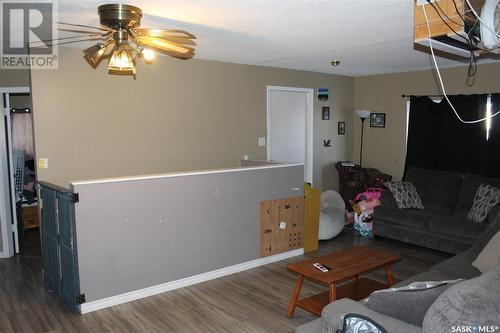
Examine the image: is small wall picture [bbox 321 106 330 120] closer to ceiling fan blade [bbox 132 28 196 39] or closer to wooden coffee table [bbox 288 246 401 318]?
wooden coffee table [bbox 288 246 401 318]

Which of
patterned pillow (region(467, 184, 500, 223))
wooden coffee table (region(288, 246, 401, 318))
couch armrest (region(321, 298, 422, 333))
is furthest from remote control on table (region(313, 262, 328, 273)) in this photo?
patterned pillow (region(467, 184, 500, 223))

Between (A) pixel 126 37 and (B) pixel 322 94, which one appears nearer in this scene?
(A) pixel 126 37

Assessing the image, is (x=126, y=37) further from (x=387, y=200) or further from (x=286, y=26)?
(x=387, y=200)

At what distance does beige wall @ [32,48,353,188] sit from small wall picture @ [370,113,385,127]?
149 cm

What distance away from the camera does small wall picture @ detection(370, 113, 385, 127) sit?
686cm

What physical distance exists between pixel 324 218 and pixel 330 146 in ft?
6.34

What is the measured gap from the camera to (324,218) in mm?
5406

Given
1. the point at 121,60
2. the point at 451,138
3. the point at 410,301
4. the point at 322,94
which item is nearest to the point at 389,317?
the point at 410,301

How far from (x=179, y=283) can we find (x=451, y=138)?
443 cm

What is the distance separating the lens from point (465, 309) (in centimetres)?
159

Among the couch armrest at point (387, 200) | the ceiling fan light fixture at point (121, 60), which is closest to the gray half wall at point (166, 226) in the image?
the ceiling fan light fixture at point (121, 60)

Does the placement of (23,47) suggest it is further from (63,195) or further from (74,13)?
(63,195)

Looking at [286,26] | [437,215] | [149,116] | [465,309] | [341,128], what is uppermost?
[286,26]

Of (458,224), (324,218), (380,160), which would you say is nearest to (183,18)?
(324,218)
